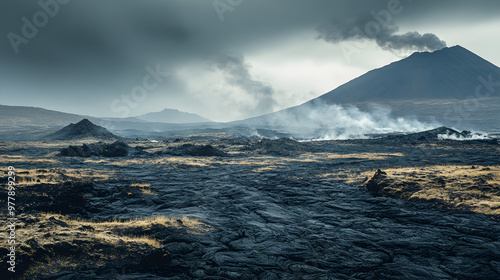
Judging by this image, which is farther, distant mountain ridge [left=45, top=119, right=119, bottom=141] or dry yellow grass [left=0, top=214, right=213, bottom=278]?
distant mountain ridge [left=45, top=119, right=119, bottom=141]

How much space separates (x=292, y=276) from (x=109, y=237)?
21.9 ft

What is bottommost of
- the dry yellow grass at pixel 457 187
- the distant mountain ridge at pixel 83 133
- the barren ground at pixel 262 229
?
the barren ground at pixel 262 229

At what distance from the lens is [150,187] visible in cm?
2039

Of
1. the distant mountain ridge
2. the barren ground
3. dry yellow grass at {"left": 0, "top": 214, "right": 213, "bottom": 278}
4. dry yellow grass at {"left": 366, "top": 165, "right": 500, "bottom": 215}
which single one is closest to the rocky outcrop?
the barren ground

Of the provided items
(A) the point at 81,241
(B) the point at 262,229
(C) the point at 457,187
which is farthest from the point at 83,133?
(C) the point at 457,187

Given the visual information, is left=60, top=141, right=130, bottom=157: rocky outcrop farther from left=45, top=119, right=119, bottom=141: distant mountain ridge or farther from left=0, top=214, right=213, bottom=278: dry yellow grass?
left=0, top=214, right=213, bottom=278: dry yellow grass

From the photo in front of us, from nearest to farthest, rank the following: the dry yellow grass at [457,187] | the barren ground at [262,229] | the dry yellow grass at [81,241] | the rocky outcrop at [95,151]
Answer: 1. the dry yellow grass at [81,241]
2. the barren ground at [262,229]
3. the dry yellow grass at [457,187]
4. the rocky outcrop at [95,151]

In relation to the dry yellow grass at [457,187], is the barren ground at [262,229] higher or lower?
lower

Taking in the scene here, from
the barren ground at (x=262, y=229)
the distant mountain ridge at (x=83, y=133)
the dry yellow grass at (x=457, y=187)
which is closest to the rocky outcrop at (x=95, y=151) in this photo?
the barren ground at (x=262, y=229)

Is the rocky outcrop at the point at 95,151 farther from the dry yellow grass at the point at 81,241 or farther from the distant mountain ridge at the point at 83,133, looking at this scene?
the dry yellow grass at the point at 81,241

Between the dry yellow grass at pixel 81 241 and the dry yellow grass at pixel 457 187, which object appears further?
the dry yellow grass at pixel 457 187

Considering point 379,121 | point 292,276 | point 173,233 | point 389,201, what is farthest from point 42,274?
point 379,121

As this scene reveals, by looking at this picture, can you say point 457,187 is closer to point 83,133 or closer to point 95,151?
point 95,151

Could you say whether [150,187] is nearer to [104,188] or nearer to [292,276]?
[104,188]
